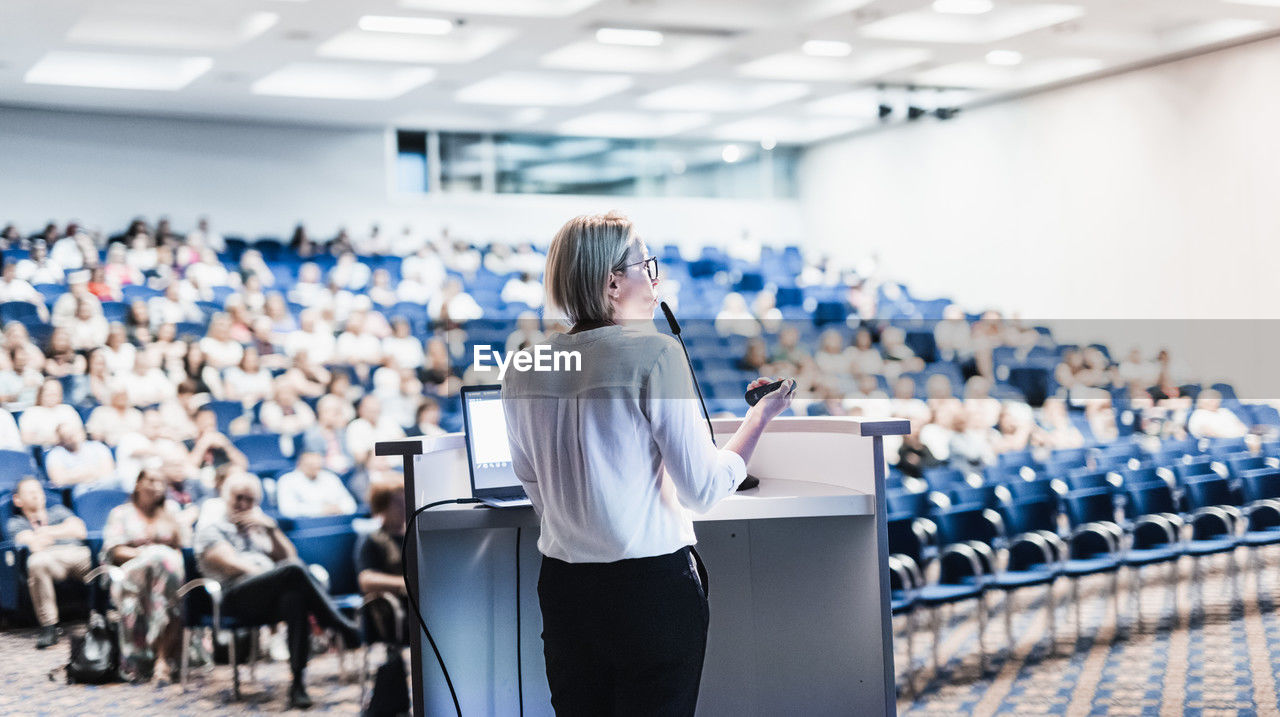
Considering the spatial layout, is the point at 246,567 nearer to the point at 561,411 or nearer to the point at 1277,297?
the point at 561,411

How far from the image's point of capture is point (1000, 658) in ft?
13.5

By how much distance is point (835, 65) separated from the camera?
972cm

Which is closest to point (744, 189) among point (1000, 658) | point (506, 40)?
point (506, 40)

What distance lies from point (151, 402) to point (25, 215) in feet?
17.0

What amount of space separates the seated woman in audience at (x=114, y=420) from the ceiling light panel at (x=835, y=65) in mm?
5652

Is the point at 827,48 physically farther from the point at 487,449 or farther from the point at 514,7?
the point at 487,449

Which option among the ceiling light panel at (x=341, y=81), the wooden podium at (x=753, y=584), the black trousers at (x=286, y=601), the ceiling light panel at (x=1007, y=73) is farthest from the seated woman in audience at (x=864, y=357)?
the wooden podium at (x=753, y=584)

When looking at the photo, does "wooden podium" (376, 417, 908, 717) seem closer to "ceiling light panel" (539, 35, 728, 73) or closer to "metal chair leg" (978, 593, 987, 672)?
"metal chair leg" (978, 593, 987, 672)

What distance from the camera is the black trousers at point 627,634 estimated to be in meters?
1.55

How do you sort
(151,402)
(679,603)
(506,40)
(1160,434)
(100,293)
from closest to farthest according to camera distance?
(679,603) → (151,402) → (1160,434) → (100,293) → (506,40)

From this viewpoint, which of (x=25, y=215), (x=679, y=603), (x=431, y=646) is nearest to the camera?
(x=679, y=603)

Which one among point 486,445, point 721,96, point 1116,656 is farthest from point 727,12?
point 486,445

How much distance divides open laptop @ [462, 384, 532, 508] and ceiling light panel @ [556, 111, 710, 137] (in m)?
9.31

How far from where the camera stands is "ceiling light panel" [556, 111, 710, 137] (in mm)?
11617
